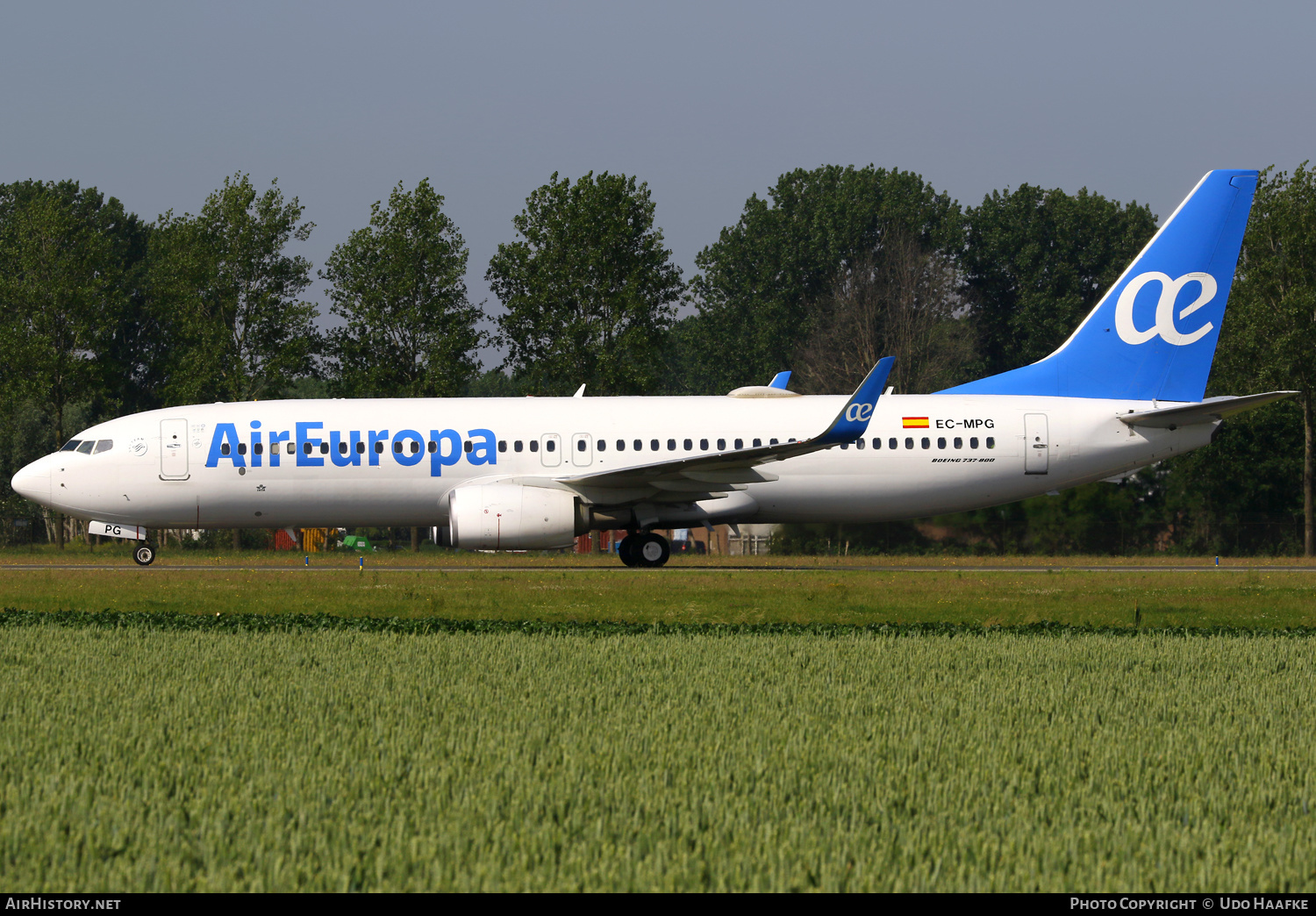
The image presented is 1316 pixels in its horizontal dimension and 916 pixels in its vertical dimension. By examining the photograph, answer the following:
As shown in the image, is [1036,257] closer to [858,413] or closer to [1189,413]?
[1189,413]

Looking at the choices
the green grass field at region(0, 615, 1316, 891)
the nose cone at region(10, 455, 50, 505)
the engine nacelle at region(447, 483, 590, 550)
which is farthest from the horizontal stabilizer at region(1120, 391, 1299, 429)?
the nose cone at region(10, 455, 50, 505)

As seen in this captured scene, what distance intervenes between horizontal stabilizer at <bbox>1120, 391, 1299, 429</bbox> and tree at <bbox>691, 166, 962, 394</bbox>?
159 ft

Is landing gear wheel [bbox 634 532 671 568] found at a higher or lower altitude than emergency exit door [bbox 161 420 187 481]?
lower

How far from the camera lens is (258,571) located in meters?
22.2

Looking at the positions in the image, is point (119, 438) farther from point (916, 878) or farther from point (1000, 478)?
point (916, 878)

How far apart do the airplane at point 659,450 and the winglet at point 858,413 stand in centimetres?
182

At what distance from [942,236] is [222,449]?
60310mm

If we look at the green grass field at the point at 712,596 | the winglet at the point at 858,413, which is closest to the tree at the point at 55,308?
the green grass field at the point at 712,596

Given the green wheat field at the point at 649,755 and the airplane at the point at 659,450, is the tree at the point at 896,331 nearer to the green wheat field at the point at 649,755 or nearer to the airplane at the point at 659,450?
the airplane at the point at 659,450

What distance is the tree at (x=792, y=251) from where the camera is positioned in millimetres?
75875

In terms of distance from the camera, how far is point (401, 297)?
134 ft

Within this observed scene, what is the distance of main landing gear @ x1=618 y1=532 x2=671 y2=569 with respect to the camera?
80.1ft

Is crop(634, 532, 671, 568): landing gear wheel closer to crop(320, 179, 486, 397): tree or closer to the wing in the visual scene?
the wing

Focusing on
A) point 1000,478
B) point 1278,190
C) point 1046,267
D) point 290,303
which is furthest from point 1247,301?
point 1046,267
